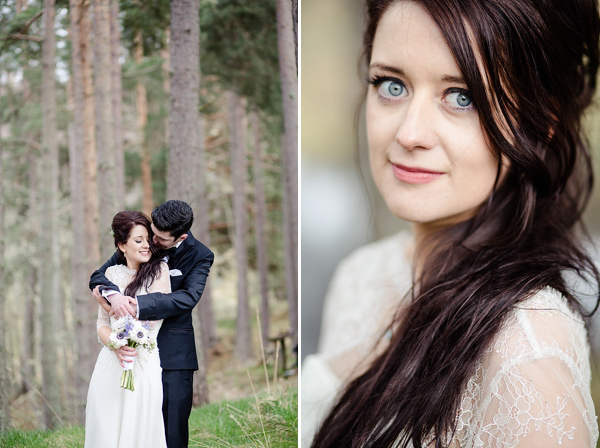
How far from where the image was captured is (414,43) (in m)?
1.57

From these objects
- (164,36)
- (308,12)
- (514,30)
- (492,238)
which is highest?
(308,12)

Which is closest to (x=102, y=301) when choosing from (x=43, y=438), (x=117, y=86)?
(x=43, y=438)

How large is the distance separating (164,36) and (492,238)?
1499 mm

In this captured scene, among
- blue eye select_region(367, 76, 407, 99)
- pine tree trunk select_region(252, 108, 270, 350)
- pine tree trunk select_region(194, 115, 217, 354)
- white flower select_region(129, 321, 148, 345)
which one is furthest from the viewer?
pine tree trunk select_region(252, 108, 270, 350)

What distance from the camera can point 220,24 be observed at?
2.32 meters

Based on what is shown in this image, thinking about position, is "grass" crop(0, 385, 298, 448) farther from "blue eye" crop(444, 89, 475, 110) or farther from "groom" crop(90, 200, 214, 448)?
"blue eye" crop(444, 89, 475, 110)

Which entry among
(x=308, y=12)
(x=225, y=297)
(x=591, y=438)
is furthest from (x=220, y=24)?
(x=225, y=297)

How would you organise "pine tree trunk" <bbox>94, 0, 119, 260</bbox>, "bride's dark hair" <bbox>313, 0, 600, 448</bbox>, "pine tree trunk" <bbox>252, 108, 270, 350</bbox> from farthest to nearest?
"pine tree trunk" <bbox>252, 108, 270, 350</bbox> → "pine tree trunk" <bbox>94, 0, 119, 260</bbox> → "bride's dark hair" <bbox>313, 0, 600, 448</bbox>

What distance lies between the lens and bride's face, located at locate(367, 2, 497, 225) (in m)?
1.56

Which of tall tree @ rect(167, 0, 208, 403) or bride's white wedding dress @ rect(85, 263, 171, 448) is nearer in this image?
bride's white wedding dress @ rect(85, 263, 171, 448)

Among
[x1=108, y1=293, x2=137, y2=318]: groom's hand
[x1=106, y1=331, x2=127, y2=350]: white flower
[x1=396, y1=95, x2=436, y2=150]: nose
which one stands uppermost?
[x1=396, y1=95, x2=436, y2=150]: nose

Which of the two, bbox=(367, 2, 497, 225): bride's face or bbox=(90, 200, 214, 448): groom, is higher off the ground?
bbox=(367, 2, 497, 225): bride's face

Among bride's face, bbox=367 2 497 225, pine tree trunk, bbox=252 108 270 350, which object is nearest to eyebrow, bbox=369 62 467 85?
bride's face, bbox=367 2 497 225

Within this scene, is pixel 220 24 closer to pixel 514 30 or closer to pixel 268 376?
pixel 514 30
